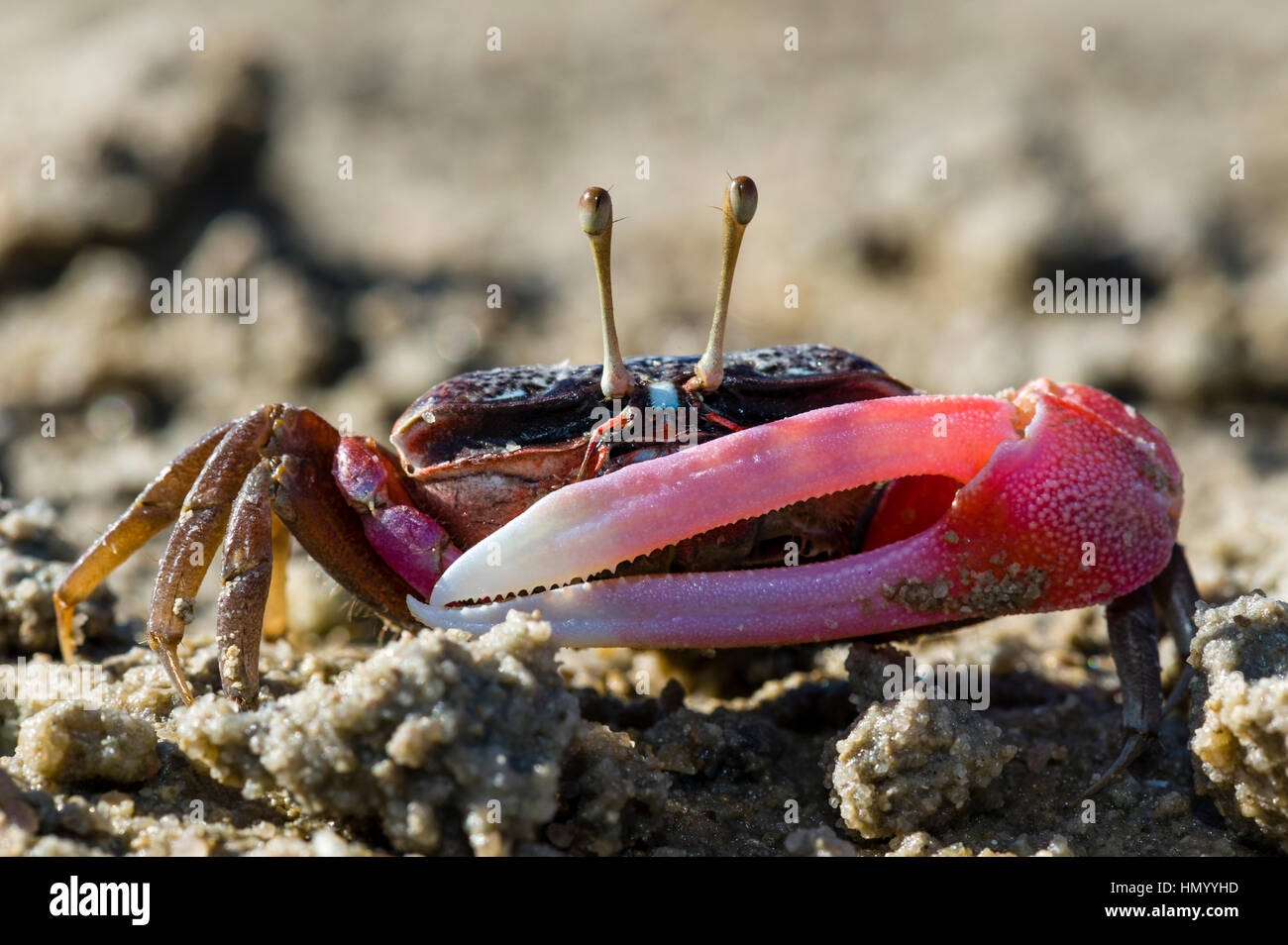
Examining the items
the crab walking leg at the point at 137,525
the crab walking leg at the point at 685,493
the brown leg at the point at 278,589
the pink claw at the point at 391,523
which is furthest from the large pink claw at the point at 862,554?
the brown leg at the point at 278,589

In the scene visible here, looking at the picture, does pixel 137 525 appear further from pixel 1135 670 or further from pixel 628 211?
pixel 628 211

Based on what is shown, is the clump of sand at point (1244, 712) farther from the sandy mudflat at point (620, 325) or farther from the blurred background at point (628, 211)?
the blurred background at point (628, 211)

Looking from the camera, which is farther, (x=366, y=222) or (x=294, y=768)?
(x=366, y=222)

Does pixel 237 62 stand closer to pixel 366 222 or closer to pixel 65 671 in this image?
pixel 366 222

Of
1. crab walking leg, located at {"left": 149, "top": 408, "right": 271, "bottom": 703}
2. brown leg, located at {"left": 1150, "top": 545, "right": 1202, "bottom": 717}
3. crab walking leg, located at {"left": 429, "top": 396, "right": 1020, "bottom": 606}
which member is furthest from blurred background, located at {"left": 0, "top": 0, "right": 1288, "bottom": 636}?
crab walking leg, located at {"left": 429, "top": 396, "right": 1020, "bottom": 606}
